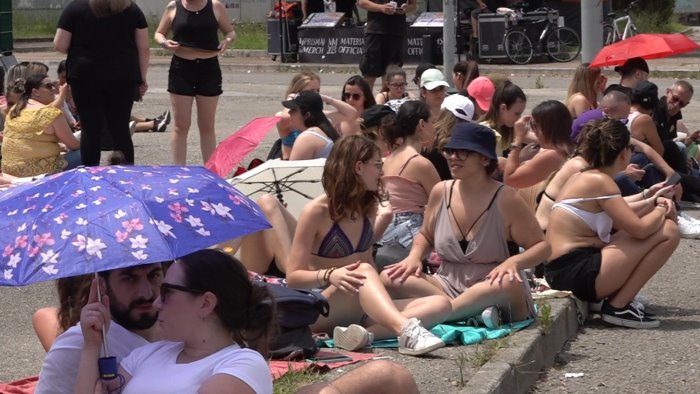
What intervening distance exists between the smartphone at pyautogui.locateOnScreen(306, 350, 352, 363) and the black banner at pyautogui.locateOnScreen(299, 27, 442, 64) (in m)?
19.6

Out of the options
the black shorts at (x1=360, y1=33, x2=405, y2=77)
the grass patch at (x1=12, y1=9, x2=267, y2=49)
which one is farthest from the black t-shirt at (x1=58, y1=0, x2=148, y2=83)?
the grass patch at (x1=12, y1=9, x2=267, y2=49)

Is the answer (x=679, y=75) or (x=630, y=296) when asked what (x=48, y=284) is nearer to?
(x=630, y=296)

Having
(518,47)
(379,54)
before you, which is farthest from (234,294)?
(518,47)

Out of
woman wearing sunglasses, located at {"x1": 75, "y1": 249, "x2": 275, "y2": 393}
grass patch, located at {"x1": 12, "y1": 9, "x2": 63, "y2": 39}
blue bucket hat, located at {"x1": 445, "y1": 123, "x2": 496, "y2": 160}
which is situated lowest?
grass patch, located at {"x1": 12, "y1": 9, "x2": 63, "y2": 39}

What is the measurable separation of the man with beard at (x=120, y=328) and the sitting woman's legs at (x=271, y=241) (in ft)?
9.91

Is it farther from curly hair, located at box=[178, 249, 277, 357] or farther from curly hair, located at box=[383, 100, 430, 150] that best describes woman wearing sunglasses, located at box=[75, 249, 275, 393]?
curly hair, located at box=[383, 100, 430, 150]

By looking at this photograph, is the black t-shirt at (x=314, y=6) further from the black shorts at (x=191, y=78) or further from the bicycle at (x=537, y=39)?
the black shorts at (x=191, y=78)

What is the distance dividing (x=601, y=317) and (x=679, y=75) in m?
15.7

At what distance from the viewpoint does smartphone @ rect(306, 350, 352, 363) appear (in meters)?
5.95

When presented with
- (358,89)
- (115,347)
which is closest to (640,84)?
(358,89)

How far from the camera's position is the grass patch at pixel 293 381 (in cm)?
526

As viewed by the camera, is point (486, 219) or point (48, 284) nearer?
point (486, 219)

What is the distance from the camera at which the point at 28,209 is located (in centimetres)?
397

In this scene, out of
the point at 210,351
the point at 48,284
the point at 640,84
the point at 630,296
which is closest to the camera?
the point at 210,351
